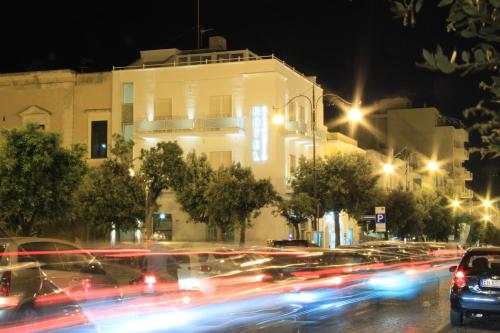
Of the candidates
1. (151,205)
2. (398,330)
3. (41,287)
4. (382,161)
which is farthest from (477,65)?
(382,161)

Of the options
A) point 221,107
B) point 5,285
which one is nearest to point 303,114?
point 221,107

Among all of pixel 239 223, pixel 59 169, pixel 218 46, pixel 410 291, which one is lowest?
pixel 410 291

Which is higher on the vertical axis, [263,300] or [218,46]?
[218,46]

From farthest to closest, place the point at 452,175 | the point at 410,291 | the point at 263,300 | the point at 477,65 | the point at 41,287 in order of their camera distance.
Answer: the point at 452,175, the point at 410,291, the point at 263,300, the point at 41,287, the point at 477,65

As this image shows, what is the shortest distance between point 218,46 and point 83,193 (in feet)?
56.0

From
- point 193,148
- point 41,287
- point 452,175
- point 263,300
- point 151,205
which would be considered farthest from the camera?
point 452,175

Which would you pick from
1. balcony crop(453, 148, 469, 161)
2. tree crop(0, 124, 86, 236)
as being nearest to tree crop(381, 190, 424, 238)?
tree crop(0, 124, 86, 236)

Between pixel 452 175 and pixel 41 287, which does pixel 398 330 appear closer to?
pixel 41 287

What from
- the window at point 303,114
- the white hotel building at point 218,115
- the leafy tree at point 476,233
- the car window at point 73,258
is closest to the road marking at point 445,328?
the car window at point 73,258

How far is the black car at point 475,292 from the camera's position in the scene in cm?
1328

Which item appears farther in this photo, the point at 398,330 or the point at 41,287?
the point at 398,330

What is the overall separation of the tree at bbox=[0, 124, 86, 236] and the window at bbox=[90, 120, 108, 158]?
50.7 feet

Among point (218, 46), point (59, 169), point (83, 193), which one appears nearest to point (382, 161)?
point (218, 46)

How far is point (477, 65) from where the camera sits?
3.77 m
